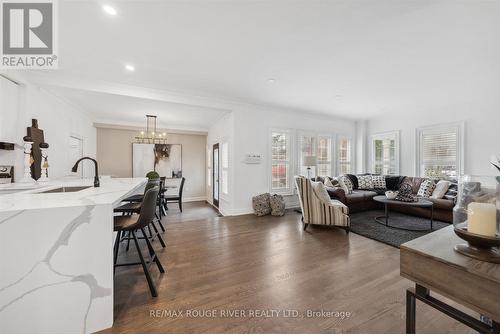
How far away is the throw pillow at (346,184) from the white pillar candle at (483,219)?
4.20m

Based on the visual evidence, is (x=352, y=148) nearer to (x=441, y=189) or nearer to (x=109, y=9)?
(x=441, y=189)

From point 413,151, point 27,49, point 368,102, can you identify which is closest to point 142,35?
point 27,49

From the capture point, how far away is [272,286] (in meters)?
1.99

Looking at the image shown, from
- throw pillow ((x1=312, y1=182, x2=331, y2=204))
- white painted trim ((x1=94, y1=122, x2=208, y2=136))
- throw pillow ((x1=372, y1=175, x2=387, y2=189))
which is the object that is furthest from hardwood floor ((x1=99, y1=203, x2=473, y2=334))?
white painted trim ((x1=94, y1=122, x2=208, y2=136))

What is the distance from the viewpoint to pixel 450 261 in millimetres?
800

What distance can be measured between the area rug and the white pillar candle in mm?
2475

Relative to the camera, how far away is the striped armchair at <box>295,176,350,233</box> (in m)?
3.44

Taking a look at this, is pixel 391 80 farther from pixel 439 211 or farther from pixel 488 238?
pixel 488 238

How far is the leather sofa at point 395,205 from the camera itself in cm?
398

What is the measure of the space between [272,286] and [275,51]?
283 centimetres

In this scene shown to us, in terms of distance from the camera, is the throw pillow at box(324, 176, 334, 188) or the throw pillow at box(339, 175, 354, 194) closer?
the throw pillow at box(339, 175, 354, 194)

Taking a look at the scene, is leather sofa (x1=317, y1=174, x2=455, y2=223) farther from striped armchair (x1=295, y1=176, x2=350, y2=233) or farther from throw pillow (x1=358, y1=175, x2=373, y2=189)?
striped armchair (x1=295, y1=176, x2=350, y2=233)

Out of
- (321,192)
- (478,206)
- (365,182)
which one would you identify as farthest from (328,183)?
(478,206)

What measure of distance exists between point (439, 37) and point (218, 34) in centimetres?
261
